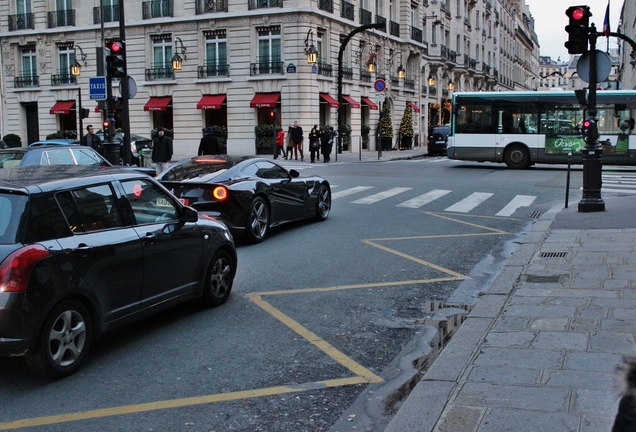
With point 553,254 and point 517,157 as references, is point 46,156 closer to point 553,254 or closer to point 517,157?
point 553,254

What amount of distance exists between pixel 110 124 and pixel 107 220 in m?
15.9

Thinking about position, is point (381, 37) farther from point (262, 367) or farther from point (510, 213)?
point (262, 367)

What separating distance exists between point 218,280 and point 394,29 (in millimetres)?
45857

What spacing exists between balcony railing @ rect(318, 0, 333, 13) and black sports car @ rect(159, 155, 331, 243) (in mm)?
29637

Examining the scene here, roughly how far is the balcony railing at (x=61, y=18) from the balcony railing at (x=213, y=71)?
945 centimetres

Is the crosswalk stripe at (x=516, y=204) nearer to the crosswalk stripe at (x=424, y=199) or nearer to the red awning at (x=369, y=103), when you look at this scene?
the crosswalk stripe at (x=424, y=199)

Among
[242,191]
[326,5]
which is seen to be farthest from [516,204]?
[326,5]

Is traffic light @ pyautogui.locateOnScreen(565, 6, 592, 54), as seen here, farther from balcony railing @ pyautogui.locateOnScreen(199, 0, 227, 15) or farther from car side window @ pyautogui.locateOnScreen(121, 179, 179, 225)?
balcony railing @ pyautogui.locateOnScreen(199, 0, 227, 15)

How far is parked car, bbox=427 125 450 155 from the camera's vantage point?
4062 centimetres

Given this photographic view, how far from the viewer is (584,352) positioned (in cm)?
521

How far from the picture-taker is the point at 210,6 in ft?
131

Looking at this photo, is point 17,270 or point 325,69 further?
point 325,69

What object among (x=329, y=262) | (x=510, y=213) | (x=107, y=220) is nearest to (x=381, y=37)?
(x=510, y=213)

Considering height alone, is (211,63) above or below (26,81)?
above
